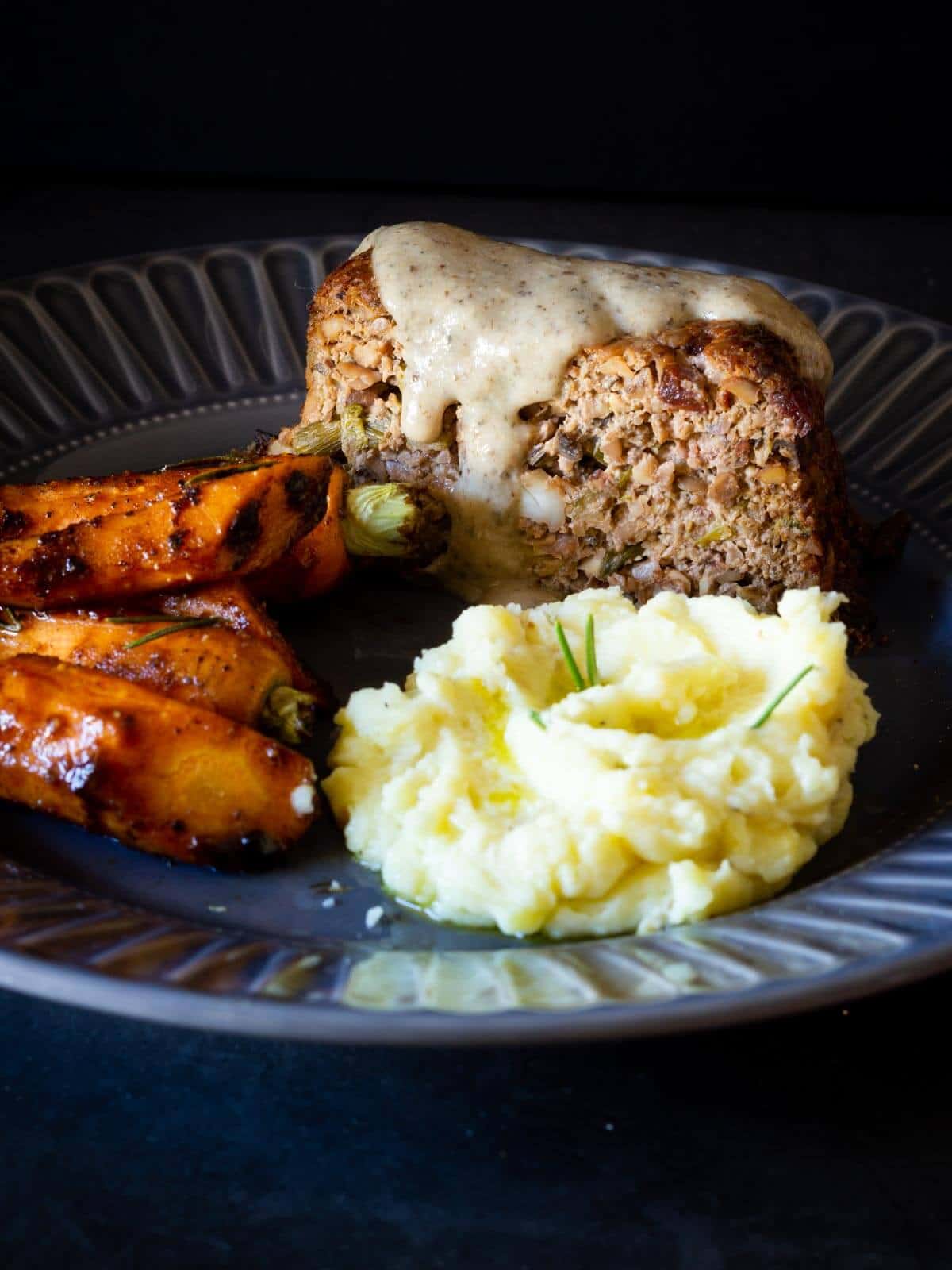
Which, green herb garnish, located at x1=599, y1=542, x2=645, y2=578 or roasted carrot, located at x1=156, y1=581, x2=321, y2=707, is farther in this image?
green herb garnish, located at x1=599, y1=542, x2=645, y2=578

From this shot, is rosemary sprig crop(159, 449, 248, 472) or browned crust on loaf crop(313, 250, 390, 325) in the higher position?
browned crust on loaf crop(313, 250, 390, 325)

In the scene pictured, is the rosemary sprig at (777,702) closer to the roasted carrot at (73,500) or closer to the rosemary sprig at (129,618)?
the rosemary sprig at (129,618)

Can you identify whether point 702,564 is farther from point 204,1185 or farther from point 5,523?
point 204,1185

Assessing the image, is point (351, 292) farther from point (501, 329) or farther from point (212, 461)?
point (212, 461)

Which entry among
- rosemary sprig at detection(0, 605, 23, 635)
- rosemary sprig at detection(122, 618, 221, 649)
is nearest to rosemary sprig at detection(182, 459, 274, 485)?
rosemary sprig at detection(122, 618, 221, 649)

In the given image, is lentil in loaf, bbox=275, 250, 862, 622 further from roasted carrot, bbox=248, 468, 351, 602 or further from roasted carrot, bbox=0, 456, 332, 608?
roasted carrot, bbox=0, 456, 332, 608

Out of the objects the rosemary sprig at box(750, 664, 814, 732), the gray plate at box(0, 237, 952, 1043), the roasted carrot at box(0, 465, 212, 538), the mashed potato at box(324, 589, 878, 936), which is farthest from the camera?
the roasted carrot at box(0, 465, 212, 538)

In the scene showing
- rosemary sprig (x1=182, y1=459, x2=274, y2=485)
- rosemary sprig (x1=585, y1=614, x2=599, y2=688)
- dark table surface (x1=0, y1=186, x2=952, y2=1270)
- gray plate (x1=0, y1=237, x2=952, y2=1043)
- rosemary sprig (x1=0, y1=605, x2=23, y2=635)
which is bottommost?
dark table surface (x1=0, y1=186, x2=952, y2=1270)
